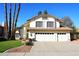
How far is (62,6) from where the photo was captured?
1750cm

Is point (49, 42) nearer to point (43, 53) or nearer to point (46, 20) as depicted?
point (43, 53)

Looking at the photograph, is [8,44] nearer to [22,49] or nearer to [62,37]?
[22,49]

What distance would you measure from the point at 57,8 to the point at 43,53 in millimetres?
3215

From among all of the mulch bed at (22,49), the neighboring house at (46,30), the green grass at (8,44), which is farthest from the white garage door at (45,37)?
the mulch bed at (22,49)

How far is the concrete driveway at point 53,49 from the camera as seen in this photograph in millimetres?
16266

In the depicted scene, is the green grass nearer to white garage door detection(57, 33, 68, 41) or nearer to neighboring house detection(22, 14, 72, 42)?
neighboring house detection(22, 14, 72, 42)

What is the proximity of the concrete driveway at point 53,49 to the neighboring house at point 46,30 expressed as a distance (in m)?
1.05

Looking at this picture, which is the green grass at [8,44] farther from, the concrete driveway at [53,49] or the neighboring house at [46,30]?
the neighboring house at [46,30]

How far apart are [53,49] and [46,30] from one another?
3.97 m

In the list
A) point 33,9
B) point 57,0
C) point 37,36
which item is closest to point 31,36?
point 37,36

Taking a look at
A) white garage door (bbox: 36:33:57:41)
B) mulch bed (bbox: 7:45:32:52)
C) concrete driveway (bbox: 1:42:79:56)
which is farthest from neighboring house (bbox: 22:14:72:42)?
mulch bed (bbox: 7:45:32:52)

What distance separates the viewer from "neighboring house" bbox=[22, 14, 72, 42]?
2070 cm

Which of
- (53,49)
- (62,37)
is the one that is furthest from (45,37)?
(53,49)

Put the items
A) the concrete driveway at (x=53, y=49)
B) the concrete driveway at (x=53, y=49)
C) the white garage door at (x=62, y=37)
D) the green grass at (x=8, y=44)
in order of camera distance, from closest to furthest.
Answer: the concrete driveway at (x=53, y=49), the concrete driveway at (x=53, y=49), the green grass at (x=8, y=44), the white garage door at (x=62, y=37)
